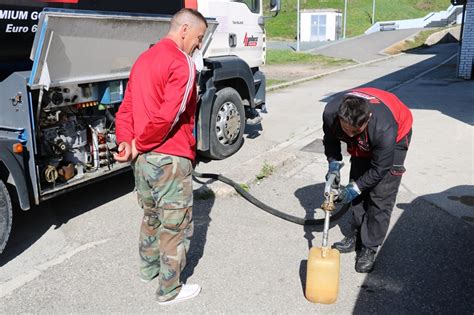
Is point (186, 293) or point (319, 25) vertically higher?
point (319, 25)

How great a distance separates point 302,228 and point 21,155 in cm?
259

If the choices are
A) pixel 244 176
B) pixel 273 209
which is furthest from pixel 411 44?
pixel 273 209

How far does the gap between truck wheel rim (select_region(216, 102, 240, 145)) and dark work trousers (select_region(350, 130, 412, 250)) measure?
3.14 m

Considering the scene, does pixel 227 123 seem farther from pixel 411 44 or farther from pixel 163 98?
pixel 411 44

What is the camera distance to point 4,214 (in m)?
3.91

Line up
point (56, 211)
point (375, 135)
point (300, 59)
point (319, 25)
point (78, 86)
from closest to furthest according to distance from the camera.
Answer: point (375, 135), point (78, 86), point (56, 211), point (300, 59), point (319, 25)

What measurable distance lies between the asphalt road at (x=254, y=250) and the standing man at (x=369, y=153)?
0.28 m

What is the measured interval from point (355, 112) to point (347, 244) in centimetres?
145

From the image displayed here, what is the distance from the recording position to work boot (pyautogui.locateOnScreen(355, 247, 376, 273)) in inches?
150

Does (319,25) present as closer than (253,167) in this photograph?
No

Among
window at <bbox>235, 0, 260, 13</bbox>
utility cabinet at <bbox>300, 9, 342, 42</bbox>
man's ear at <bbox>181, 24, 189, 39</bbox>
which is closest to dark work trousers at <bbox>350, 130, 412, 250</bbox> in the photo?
man's ear at <bbox>181, 24, 189, 39</bbox>

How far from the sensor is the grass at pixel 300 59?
23.5 metres

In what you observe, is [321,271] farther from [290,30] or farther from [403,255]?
[290,30]

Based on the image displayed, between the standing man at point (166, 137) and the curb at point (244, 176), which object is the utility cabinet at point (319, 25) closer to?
the curb at point (244, 176)
